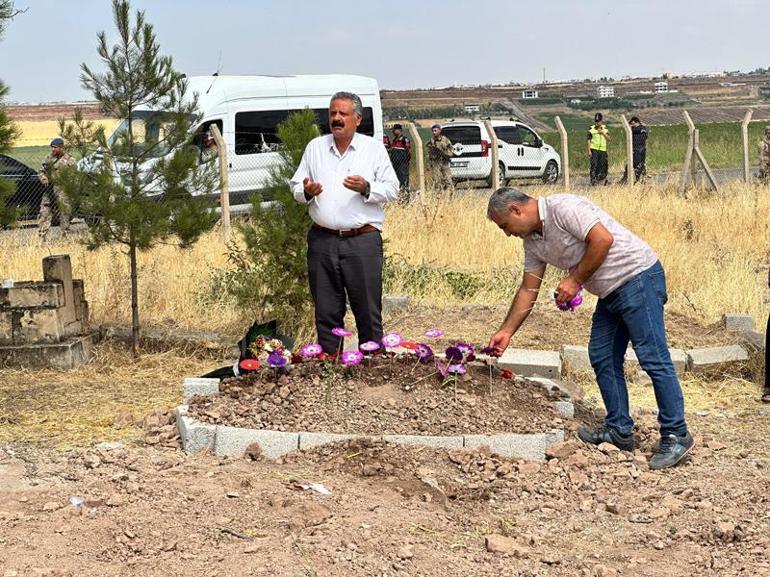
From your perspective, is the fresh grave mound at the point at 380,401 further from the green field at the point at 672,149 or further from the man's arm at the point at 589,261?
the green field at the point at 672,149

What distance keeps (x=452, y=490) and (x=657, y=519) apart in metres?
0.99

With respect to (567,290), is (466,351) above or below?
below

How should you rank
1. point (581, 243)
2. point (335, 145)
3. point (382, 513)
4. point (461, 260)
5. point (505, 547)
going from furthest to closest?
1. point (461, 260)
2. point (335, 145)
3. point (581, 243)
4. point (382, 513)
5. point (505, 547)

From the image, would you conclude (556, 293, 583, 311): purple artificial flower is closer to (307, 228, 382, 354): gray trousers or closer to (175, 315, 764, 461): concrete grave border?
(175, 315, 764, 461): concrete grave border

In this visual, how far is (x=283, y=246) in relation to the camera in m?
8.94

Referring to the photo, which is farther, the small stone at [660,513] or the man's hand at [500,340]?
the man's hand at [500,340]

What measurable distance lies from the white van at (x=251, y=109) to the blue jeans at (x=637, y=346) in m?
11.6

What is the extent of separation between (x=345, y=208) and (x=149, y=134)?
283 cm

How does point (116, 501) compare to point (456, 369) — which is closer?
point (116, 501)

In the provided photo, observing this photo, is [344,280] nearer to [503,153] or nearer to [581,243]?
[581,243]

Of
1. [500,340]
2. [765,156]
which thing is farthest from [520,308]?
[765,156]

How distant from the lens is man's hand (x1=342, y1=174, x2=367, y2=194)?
6.56 metres

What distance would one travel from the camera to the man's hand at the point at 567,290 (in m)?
5.76

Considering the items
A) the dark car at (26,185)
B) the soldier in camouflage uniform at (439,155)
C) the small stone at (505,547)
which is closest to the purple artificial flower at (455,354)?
the small stone at (505,547)
